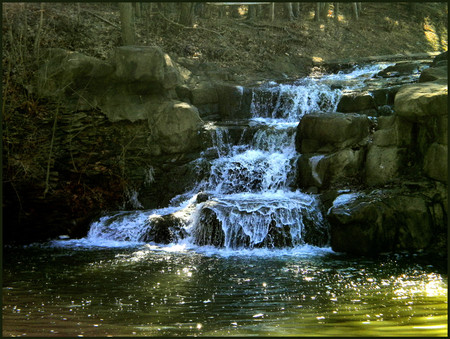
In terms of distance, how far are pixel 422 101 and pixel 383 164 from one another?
1.22 metres

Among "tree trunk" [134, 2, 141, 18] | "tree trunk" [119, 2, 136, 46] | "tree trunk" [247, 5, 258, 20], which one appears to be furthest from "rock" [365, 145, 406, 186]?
"tree trunk" [247, 5, 258, 20]

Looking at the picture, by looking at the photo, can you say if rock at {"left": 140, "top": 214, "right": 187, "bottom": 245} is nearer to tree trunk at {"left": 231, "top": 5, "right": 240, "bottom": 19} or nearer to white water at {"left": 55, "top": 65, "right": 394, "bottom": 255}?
white water at {"left": 55, "top": 65, "right": 394, "bottom": 255}

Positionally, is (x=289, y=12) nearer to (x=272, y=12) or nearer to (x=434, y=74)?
(x=272, y=12)

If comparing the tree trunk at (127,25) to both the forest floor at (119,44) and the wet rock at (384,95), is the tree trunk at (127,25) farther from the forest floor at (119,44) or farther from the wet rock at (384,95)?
the wet rock at (384,95)

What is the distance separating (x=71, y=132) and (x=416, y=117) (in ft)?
20.9

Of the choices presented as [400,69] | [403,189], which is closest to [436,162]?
[403,189]

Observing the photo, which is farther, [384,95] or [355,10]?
[355,10]

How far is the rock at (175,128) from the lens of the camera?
1019cm

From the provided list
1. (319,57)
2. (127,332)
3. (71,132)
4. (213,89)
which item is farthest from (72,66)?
(319,57)

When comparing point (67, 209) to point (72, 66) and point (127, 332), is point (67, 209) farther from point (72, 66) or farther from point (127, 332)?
point (127, 332)

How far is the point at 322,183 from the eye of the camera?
883 cm

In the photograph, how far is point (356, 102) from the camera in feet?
35.3

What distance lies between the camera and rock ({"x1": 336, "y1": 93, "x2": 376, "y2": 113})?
34.9 feet

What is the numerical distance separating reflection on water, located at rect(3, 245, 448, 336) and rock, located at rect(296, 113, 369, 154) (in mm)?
2420
